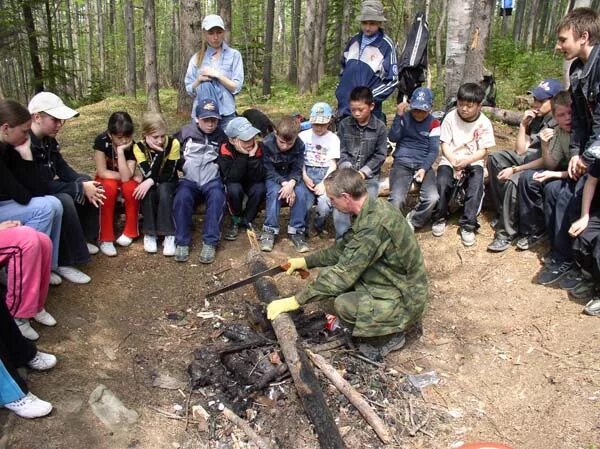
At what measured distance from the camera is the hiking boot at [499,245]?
197 inches

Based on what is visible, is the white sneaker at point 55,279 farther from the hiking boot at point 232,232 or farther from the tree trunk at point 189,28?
the tree trunk at point 189,28

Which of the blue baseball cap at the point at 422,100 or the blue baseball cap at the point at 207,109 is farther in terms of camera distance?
the blue baseball cap at the point at 422,100

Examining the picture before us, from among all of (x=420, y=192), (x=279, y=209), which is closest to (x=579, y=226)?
(x=420, y=192)

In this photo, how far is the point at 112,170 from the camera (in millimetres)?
4984

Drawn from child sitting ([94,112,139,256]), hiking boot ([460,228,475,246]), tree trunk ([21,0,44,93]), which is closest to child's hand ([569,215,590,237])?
hiking boot ([460,228,475,246])

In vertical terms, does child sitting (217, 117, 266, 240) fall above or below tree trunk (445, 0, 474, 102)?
below

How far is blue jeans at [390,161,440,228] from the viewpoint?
5.27 m

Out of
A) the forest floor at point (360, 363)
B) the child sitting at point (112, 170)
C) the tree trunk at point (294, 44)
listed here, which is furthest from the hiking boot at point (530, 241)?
the tree trunk at point (294, 44)

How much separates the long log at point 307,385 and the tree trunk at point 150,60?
8.67 metres

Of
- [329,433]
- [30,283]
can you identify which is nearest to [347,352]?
[329,433]

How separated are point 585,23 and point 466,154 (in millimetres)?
1734

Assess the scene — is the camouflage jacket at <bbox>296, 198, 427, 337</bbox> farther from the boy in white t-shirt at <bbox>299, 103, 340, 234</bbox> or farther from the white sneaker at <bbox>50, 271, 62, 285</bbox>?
the white sneaker at <bbox>50, 271, 62, 285</bbox>

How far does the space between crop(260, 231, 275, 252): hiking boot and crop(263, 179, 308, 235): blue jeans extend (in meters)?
0.05

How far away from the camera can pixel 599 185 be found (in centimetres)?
419
